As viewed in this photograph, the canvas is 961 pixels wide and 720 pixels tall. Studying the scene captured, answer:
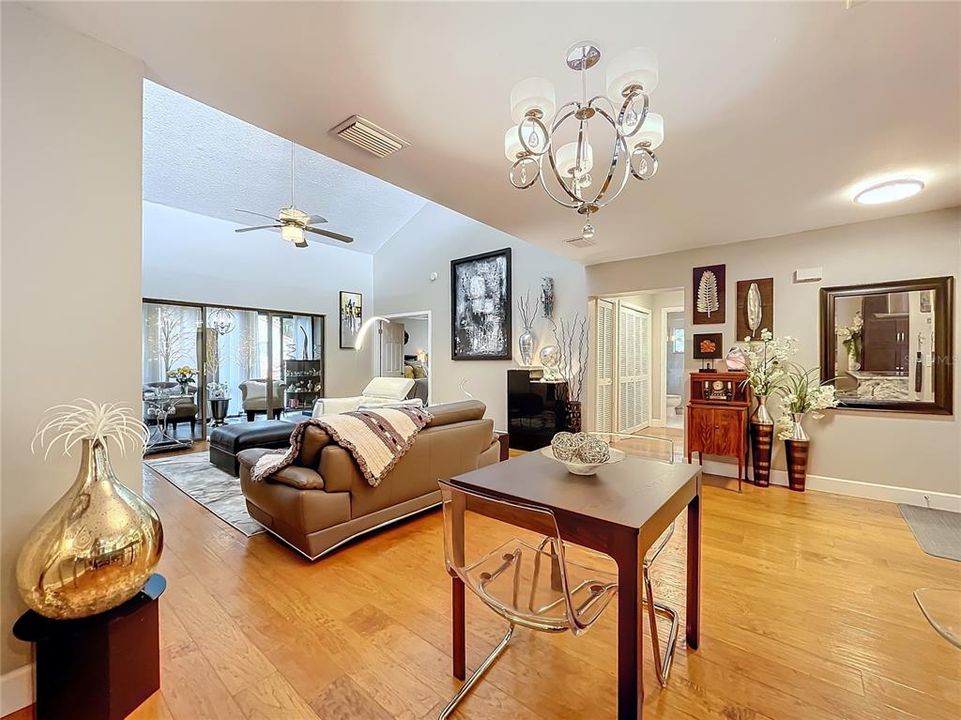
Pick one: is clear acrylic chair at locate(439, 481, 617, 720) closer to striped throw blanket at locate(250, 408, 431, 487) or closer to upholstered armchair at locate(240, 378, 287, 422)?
striped throw blanket at locate(250, 408, 431, 487)

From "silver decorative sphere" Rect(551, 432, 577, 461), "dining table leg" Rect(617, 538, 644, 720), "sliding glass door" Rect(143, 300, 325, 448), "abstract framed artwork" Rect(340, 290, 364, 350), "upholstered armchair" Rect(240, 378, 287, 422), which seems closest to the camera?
"dining table leg" Rect(617, 538, 644, 720)

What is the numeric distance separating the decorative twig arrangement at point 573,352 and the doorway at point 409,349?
8.47ft

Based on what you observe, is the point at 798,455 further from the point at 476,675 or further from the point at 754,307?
the point at 476,675

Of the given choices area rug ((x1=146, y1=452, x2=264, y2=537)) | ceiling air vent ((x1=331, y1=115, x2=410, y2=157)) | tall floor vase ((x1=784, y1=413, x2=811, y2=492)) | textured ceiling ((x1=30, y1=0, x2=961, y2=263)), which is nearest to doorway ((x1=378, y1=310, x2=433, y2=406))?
area rug ((x1=146, y1=452, x2=264, y2=537))

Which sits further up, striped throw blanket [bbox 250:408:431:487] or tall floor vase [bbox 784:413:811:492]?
striped throw blanket [bbox 250:408:431:487]

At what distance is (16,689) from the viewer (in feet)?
4.47

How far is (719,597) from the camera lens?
2057mm

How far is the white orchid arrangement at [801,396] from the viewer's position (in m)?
3.56

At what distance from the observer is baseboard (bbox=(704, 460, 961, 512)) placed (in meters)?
3.21

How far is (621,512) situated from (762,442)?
3.44 m

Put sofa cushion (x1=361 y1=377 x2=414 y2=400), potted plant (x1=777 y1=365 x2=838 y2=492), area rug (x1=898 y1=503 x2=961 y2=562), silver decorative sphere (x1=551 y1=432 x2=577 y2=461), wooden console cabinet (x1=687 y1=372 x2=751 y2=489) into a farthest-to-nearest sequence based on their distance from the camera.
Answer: sofa cushion (x1=361 y1=377 x2=414 y2=400), wooden console cabinet (x1=687 y1=372 x2=751 y2=489), potted plant (x1=777 y1=365 x2=838 y2=492), area rug (x1=898 y1=503 x2=961 y2=562), silver decorative sphere (x1=551 y1=432 x2=577 y2=461)

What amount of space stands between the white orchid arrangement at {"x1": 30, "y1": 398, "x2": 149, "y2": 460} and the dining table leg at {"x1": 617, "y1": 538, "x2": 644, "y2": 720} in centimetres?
169

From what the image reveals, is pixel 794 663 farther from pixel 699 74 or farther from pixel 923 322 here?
pixel 923 322

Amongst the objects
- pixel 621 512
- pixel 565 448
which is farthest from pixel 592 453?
pixel 621 512
